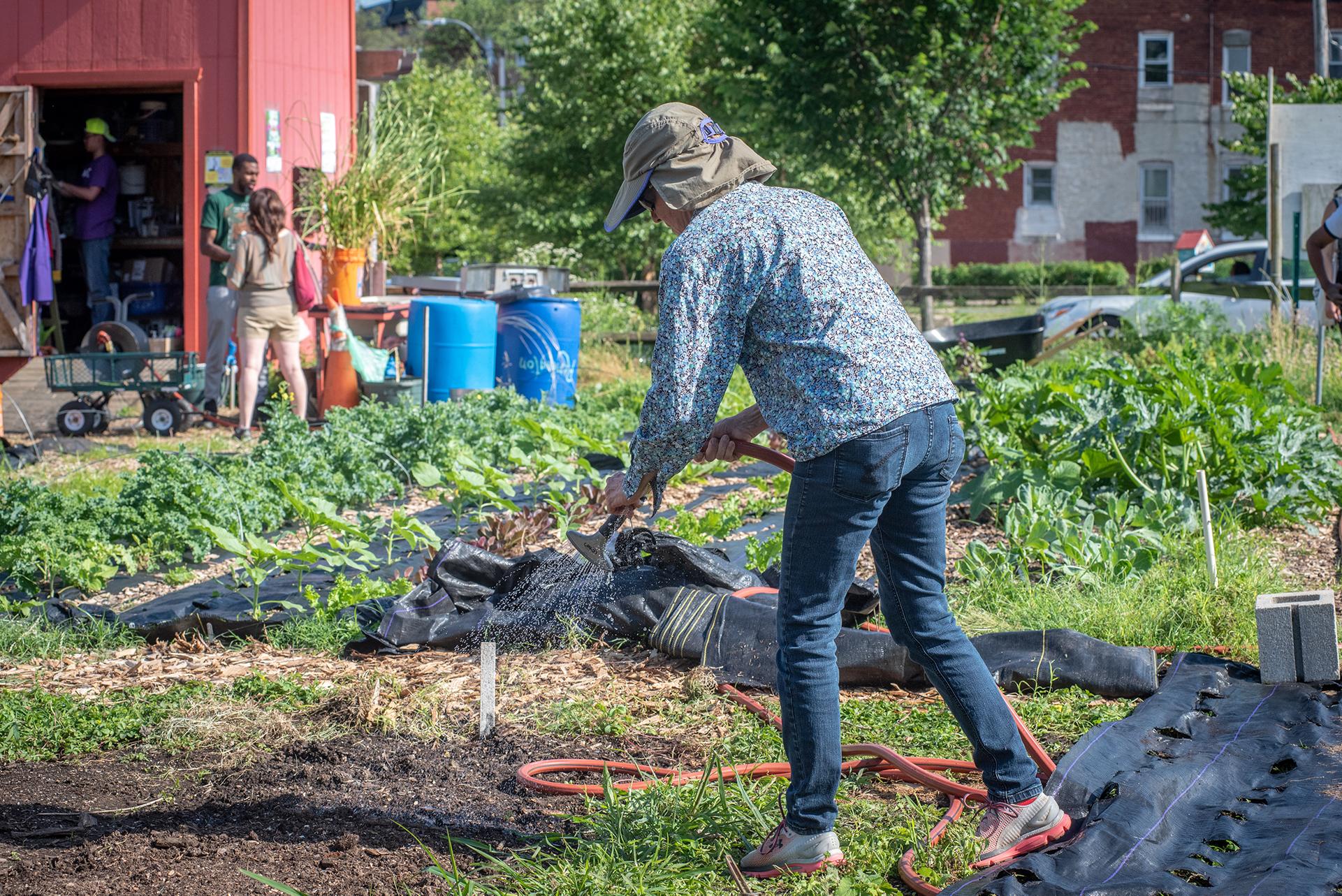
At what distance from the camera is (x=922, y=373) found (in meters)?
2.80

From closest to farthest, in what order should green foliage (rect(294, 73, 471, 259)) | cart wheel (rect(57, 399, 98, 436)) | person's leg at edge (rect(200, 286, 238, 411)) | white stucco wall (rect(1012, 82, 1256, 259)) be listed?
cart wheel (rect(57, 399, 98, 436)), person's leg at edge (rect(200, 286, 238, 411)), green foliage (rect(294, 73, 471, 259)), white stucco wall (rect(1012, 82, 1256, 259))

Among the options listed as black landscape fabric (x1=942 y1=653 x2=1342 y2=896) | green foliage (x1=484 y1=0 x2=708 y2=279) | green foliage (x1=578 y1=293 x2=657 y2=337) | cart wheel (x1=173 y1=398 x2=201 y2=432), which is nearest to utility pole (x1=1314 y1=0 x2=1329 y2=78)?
green foliage (x1=484 y1=0 x2=708 y2=279)

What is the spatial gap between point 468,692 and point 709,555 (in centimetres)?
111

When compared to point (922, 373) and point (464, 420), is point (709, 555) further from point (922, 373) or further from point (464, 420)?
point (464, 420)

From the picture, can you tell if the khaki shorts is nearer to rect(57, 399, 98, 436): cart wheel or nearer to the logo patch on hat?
rect(57, 399, 98, 436): cart wheel

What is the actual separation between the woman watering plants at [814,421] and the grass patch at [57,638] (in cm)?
274

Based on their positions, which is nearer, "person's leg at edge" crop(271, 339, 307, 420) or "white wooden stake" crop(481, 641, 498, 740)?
"white wooden stake" crop(481, 641, 498, 740)

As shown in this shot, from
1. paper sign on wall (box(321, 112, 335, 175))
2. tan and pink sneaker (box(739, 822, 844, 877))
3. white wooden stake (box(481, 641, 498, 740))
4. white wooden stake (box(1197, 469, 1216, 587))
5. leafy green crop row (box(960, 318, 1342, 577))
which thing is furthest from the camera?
paper sign on wall (box(321, 112, 335, 175))

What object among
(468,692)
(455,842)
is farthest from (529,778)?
(468,692)

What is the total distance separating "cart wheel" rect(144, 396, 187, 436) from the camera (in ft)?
33.5

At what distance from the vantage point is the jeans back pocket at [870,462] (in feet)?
8.88

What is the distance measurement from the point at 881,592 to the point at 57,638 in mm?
3332

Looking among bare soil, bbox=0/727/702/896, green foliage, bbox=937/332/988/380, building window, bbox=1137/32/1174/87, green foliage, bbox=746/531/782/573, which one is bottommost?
bare soil, bbox=0/727/702/896

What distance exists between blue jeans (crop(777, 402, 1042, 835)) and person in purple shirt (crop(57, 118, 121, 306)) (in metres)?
11.5
